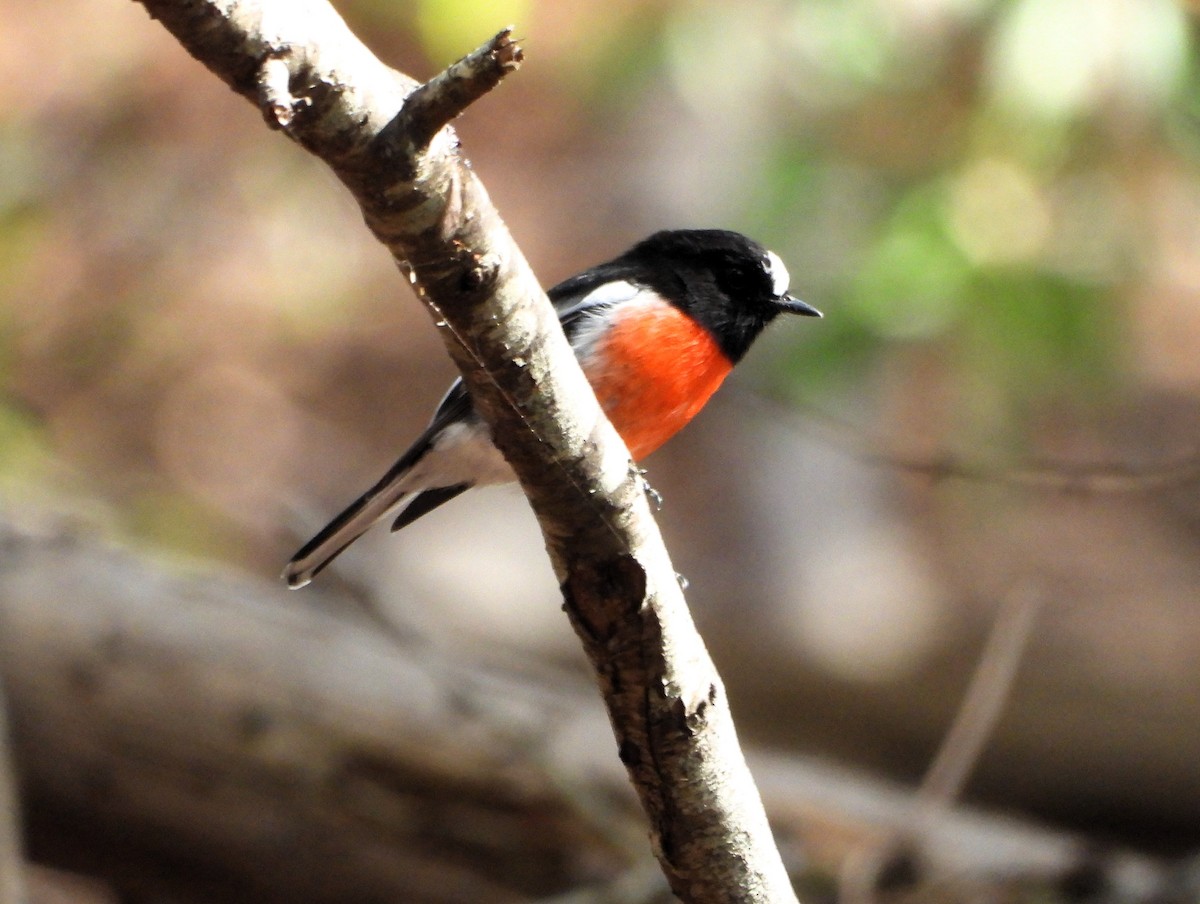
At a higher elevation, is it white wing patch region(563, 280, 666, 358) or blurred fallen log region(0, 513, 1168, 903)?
white wing patch region(563, 280, 666, 358)

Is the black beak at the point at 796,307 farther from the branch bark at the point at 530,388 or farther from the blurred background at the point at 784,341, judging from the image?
the branch bark at the point at 530,388

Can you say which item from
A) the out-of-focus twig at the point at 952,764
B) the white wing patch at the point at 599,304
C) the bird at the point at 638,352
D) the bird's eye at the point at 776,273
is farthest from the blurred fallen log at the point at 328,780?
the bird's eye at the point at 776,273

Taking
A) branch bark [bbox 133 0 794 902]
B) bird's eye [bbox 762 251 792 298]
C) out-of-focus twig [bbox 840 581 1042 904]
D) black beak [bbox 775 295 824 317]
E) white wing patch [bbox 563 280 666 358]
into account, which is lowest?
branch bark [bbox 133 0 794 902]

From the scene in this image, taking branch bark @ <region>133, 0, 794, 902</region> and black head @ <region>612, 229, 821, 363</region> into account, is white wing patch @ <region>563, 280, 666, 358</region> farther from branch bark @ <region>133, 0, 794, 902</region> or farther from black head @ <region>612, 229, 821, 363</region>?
branch bark @ <region>133, 0, 794, 902</region>

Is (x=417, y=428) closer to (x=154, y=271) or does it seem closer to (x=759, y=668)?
(x=154, y=271)

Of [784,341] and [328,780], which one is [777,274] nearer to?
[784,341]

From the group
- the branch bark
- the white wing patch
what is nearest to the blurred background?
the white wing patch

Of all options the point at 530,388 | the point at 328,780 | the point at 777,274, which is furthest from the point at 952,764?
the point at 530,388

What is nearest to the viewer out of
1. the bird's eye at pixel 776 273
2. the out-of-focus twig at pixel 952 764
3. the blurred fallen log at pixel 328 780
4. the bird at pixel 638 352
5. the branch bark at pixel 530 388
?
the branch bark at pixel 530 388
